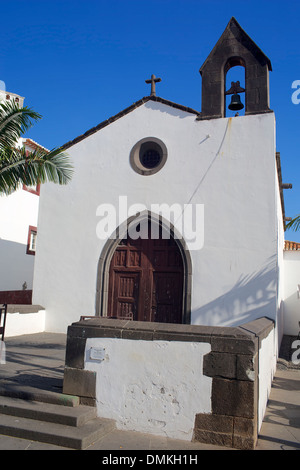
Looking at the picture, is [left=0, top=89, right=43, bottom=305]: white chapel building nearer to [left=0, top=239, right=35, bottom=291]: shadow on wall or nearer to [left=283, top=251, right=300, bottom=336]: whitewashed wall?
[left=0, top=239, right=35, bottom=291]: shadow on wall

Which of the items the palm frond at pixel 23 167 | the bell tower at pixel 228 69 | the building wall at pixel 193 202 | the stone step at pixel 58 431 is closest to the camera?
the stone step at pixel 58 431

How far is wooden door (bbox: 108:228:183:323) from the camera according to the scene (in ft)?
32.5

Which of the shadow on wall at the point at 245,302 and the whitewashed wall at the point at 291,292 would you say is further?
the whitewashed wall at the point at 291,292

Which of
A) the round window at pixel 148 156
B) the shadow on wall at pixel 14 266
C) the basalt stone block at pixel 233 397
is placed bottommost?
the basalt stone block at pixel 233 397

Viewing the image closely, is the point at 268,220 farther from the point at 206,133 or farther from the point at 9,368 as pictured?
the point at 9,368

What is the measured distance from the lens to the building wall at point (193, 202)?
9.16 m

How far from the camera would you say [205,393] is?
4293mm

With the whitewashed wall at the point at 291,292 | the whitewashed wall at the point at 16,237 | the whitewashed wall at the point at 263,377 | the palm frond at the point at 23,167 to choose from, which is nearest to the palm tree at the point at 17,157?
the palm frond at the point at 23,167

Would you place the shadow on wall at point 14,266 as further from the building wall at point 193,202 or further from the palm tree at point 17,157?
the palm tree at point 17,157

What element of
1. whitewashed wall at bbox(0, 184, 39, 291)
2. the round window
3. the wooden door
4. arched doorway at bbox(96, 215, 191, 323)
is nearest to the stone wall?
arched doorway at bbox(96, 215, 191, 323)

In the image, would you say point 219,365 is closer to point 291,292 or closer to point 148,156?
point 148,156

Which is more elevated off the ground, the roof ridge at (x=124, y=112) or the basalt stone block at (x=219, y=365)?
the roof ridge at (x=124, y=112)

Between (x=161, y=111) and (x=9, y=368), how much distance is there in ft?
24.3

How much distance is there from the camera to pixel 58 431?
4.21m
